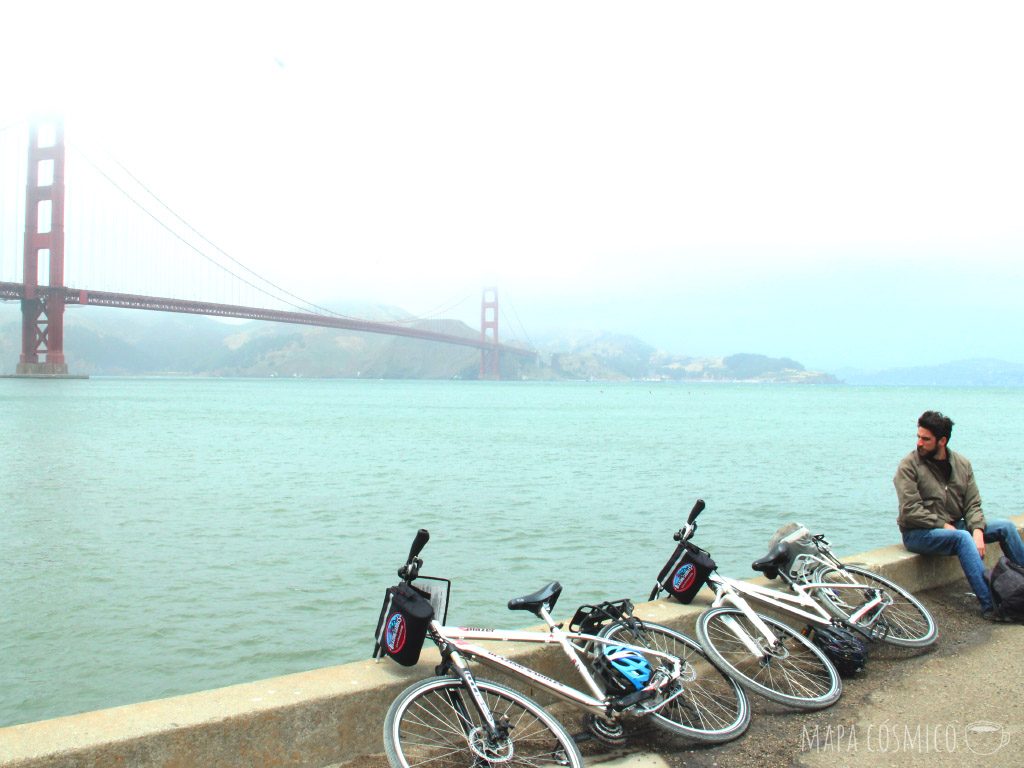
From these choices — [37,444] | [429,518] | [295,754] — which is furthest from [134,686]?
[37,444]

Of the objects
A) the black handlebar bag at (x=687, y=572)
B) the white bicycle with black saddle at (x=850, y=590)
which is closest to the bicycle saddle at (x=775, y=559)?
the white bicycle with black saddle at (x=850, y=590)

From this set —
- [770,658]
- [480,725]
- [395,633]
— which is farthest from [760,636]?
[395,633]

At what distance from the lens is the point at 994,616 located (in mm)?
4676

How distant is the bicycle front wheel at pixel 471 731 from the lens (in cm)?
282

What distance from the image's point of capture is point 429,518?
14.4m

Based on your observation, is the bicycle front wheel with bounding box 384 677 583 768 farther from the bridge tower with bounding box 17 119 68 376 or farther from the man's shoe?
the bridge tower with bounding box 17 119 68 376

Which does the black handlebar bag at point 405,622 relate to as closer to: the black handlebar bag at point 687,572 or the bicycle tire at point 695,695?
the bicycle tire at point 695,695

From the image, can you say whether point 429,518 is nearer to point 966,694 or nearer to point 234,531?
point 234,531

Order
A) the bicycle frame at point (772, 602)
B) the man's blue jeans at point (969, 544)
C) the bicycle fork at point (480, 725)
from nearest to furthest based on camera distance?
the bicycle fork at point (480, 725)
the bicycle frame at point (772, 602)
the man's blue jeans at point (969, 544)

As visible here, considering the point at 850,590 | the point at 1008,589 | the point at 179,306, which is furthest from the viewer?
the point at 179,306

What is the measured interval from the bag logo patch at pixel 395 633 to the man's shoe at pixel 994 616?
322 cm

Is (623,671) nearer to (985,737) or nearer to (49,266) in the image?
(985,737)

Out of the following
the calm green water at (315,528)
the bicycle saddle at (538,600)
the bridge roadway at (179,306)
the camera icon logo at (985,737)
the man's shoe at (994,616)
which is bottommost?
the calm green water at (315,528)

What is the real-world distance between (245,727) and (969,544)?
12.3 ft
